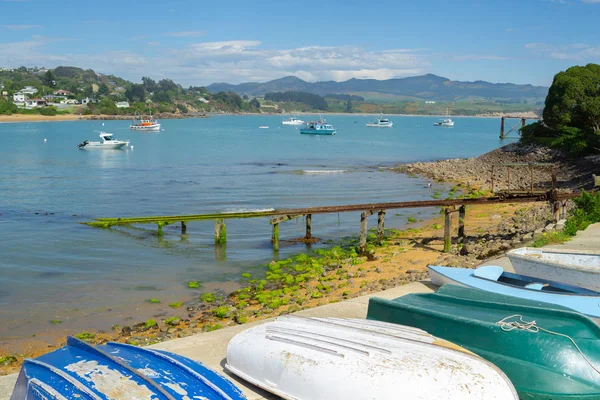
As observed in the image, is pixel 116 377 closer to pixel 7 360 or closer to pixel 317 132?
pixel 7 360

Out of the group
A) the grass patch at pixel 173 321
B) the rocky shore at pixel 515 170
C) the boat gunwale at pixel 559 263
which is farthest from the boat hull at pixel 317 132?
the boat gunwale at pixel 559 263

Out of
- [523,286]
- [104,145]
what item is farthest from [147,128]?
[523,286]

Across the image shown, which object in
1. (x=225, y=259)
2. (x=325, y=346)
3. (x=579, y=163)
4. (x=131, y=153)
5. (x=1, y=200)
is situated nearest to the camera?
(x=325, y=346)

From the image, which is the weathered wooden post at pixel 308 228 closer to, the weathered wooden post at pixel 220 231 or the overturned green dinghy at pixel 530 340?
the weathered wooden post at pixel 220 231

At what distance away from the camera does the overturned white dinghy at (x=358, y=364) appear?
6.00 meters

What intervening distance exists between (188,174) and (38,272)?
32.0m

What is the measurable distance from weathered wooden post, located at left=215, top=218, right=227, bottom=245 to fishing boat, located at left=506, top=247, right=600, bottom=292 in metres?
12.4

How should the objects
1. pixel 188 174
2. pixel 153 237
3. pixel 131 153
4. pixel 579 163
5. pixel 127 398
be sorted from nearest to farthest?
1. pixel 127 398
2. pixel 153 237
3. pixel 579 163
4. pixel 188 174
5. pixel 131 153

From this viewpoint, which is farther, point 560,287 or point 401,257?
point 401,257

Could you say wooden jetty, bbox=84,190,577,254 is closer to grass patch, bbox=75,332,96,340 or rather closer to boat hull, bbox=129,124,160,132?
grass patch, bbox=75,332,96,340

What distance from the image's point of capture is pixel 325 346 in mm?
6734

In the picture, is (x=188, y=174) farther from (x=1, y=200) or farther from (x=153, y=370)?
(x=153, y=370)

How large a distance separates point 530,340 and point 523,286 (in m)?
4.13

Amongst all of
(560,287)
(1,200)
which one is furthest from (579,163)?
(1,200)
